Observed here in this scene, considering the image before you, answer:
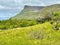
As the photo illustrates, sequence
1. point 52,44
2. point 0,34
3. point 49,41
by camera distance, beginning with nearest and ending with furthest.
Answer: point 52,44 → point 49,41 → point 0,34

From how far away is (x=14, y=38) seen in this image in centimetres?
10056

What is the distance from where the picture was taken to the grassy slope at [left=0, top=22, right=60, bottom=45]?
96688 mm

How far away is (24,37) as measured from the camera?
102 m

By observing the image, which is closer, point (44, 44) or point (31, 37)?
point (44, 44)

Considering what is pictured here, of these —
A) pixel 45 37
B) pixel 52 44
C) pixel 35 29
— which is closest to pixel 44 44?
pixel 52 44

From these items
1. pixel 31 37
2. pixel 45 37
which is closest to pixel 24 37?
pixel 31 37

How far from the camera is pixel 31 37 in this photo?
102125mm

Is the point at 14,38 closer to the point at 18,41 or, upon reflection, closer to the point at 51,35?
the point at 18,41

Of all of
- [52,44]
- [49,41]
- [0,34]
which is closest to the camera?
[52,44]

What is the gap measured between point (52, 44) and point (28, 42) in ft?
41.2

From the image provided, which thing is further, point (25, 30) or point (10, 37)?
point (25, 30)

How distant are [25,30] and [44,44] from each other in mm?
19166

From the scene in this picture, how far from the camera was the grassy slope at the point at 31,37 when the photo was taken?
96.7 m

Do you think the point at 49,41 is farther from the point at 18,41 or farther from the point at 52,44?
the point at 18,41
